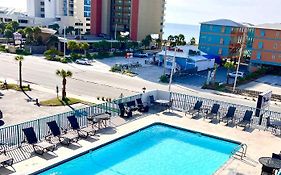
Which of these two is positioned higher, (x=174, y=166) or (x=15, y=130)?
(x=15, y=130)

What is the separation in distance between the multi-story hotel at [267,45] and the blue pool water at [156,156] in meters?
40.4

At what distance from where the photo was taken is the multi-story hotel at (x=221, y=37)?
64625 mm

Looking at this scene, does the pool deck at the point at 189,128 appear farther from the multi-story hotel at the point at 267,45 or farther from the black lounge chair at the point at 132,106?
the multi-story hotel at the point at 267,45

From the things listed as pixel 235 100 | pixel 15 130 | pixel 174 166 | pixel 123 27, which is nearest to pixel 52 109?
pixel 15 130

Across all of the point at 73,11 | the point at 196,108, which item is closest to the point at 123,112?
the point at 196,108

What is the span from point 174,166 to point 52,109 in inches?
511

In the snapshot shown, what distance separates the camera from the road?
34.5 meters

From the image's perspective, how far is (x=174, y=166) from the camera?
16.8 m

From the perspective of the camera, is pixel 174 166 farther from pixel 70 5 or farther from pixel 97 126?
pixel 70 5

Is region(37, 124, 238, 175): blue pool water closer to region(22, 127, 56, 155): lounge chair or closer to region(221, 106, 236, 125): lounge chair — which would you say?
region(22, 127, 56, 155): lounge chair

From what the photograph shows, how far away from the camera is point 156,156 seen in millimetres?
18047

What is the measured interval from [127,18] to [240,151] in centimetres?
7694

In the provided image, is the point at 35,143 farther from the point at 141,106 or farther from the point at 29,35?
the point at 29,35

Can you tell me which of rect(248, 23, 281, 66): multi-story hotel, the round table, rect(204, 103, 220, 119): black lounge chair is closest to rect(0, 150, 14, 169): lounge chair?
the round table
